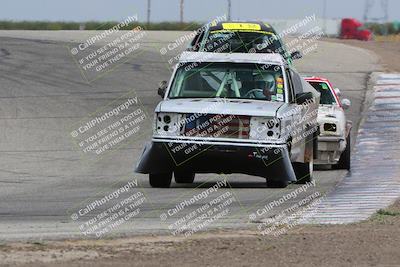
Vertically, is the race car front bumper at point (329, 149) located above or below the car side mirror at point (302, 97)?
below

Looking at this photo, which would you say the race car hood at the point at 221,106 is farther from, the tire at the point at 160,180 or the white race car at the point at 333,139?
the white race car at the point at 333,139

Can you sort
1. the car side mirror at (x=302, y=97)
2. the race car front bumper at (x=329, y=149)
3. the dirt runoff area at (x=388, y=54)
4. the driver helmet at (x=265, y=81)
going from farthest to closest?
the dirt runoff area at (x=388, y=54) < the race car front bumper at (x=329, y=149) < the car side mirror at (x=302, y=97) < the driver helmet at (x=265, y=81)

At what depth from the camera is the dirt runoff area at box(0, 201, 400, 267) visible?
8.84 meters

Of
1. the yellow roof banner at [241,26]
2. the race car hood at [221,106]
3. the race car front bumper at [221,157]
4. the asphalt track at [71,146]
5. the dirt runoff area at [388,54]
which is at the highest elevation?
the race car hood at [221,106]

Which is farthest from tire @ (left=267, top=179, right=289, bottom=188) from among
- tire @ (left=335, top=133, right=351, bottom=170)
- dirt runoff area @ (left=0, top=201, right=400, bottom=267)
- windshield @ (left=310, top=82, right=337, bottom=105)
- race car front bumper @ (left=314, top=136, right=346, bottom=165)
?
dirt runoff area @ (left=0, top=201, right=400, bottom=267)

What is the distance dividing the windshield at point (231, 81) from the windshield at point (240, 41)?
8.99 m

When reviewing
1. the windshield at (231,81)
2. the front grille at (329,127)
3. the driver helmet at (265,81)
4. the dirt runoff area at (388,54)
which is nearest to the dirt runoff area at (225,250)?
the windshield at (231,81)

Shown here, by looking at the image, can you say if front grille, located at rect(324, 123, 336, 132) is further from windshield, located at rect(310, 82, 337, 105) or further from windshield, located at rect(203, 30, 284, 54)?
windshield, located at rect(203, 30, 284, 54)

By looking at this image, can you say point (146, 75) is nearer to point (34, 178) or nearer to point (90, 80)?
point (90, 80)

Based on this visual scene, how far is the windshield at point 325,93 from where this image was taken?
19.5 metres

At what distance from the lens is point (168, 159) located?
47.8 ft

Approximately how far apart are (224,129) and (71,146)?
6.79m

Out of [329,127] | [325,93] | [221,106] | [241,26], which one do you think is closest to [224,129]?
[221,106]

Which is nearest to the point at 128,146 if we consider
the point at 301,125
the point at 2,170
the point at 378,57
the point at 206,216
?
the point at 2,170
